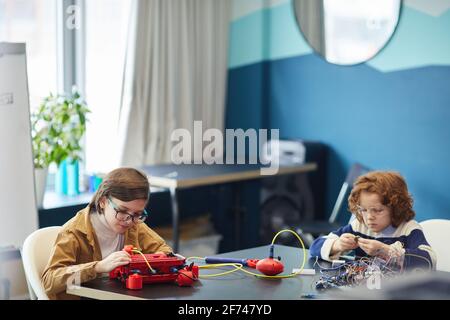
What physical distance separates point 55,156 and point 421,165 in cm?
210

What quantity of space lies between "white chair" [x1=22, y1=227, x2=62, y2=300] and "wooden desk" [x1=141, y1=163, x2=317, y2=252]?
163cm

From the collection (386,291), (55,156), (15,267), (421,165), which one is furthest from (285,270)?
(421,165)

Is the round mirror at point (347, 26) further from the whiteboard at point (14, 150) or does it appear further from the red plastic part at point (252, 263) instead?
the red plastic part at point (252, 263)

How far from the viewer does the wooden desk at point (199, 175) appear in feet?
13.4

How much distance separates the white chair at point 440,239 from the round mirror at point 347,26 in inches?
80.1

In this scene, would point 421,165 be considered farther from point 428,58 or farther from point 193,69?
point 193,69

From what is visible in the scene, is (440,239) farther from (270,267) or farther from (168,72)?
(168,72)

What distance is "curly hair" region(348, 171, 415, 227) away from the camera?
2.42m

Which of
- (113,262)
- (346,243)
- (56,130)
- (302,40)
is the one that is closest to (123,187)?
(113,262)

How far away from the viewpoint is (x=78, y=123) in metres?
4.26

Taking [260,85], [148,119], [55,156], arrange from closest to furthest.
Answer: [55,156], [148,119], [260,85]

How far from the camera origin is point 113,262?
2.07 m

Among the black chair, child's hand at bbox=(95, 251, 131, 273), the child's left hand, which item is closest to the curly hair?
the child's left hand

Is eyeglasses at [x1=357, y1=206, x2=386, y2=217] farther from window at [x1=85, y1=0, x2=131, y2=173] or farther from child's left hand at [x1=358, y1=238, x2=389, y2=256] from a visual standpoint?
window at [x1=85, y1=0, x2=131, y2=173]
